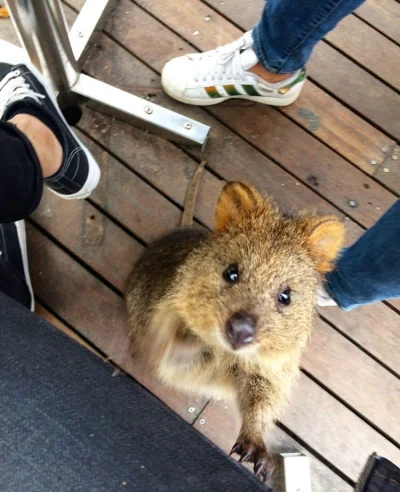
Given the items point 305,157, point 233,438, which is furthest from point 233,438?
point 305,157

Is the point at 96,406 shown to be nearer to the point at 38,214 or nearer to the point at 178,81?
the point at 38,214

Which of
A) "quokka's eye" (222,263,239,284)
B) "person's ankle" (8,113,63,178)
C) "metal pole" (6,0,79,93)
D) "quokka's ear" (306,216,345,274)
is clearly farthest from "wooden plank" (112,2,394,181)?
"quokka's eye" (222,263,239,284)

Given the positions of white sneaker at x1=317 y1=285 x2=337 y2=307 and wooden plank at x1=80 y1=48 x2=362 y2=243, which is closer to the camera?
white sneaker at x1=317 y1=285 x2=337 y2=307

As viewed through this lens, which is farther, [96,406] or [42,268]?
[42,268]

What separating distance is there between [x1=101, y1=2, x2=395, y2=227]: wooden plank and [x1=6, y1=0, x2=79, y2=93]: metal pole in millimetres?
A: 278

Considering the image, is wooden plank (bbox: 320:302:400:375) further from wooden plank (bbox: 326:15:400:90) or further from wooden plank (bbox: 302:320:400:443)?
wooden plank (bbox: 326:15:400:90)

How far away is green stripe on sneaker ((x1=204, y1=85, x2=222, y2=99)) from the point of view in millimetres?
1946

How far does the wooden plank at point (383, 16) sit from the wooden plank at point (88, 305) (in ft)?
5.25

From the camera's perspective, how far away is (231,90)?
1953mm

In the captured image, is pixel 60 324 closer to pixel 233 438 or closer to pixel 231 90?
pixel 233 438

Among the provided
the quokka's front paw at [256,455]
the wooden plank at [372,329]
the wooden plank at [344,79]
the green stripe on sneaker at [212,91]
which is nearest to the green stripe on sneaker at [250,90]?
the green stripe on sneaker at [212,91]

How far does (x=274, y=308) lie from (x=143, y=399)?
378mm

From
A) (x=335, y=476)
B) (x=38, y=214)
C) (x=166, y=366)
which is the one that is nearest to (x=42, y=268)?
(x=38, y=214)

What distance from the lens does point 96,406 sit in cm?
95
